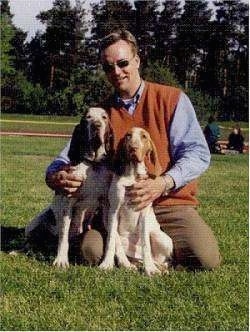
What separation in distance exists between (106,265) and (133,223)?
317 mm

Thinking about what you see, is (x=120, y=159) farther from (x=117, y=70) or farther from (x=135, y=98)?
(x=117, y=70)

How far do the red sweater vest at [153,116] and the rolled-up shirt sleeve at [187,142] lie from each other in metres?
0.04

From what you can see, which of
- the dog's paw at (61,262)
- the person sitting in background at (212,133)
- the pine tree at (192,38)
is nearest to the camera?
the dog's paw at (61,262)

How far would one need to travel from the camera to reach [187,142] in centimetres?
456

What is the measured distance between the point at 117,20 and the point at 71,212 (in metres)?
1.75

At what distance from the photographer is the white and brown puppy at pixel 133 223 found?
14.2ft

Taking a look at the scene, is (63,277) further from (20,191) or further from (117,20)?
(20,191)

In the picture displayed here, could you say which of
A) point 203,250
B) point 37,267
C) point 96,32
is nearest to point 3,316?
point 37,267

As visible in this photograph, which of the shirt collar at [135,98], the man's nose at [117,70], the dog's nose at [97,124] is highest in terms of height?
the man's nose at [117,70]

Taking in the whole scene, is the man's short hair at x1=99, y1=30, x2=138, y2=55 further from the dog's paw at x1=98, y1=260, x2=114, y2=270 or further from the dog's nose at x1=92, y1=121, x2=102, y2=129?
the dog's paw at x1=98, y1=260, x2=114, y2=270

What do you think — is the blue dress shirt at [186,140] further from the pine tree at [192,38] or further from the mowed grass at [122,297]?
the pine tree at [192,38]

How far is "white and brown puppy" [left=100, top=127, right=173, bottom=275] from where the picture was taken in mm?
4324

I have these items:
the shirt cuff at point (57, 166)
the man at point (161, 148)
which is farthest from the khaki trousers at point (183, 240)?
the shirt cuff at point (57, 166)

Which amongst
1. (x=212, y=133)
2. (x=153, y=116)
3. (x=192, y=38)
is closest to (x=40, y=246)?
(x=153, y=116)
